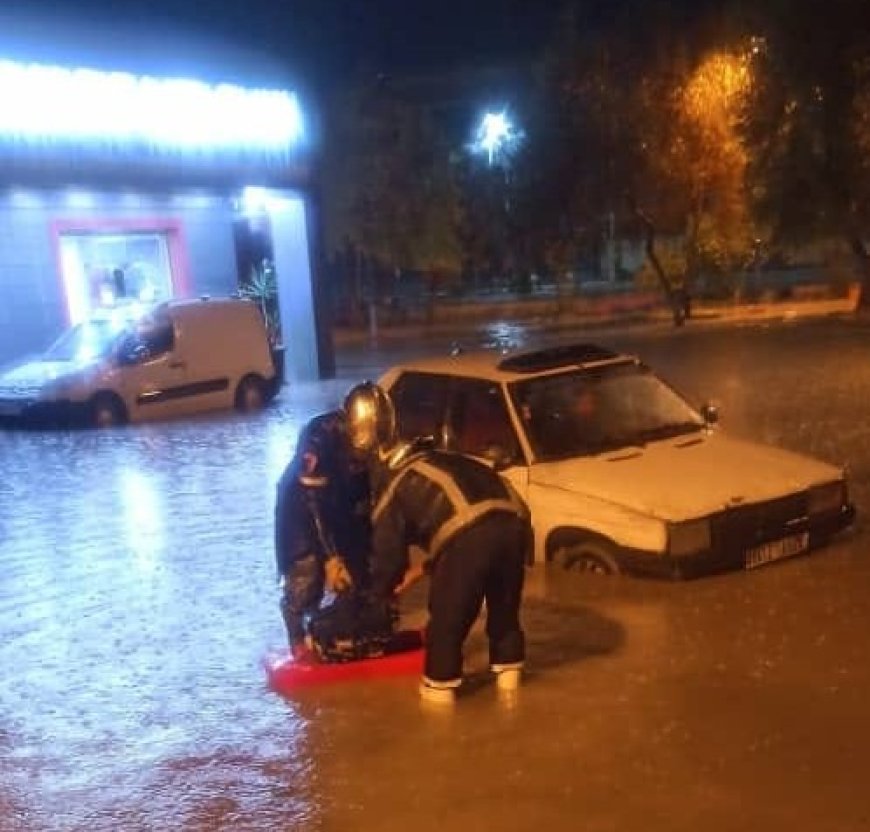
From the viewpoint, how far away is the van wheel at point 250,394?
787 inches

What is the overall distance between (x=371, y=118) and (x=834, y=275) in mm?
16832

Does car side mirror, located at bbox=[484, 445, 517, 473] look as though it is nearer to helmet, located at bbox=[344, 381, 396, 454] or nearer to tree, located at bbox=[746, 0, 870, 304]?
helmet, located at bbox=[344, 381, 396, 454]

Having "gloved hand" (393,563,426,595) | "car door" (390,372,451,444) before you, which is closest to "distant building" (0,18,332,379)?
"car door" (390,372,451,444)

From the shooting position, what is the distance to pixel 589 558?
25.8ft

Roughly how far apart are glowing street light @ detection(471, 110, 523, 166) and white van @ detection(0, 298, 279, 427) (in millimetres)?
20472

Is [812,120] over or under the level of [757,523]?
over

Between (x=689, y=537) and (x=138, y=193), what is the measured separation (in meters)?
16.3

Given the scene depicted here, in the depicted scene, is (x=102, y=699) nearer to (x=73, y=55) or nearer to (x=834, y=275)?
(x=73, y=55)

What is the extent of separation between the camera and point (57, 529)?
1100cm

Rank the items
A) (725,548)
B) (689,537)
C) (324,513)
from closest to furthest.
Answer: (324,513), (689,537), (725,548)

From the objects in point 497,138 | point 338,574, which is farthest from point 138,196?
point 497,138

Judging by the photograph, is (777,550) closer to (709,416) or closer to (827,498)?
(827,498)

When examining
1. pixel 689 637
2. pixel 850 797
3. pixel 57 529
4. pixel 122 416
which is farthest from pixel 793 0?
pixel 850 797

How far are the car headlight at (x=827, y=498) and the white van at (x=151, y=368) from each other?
1251cm
